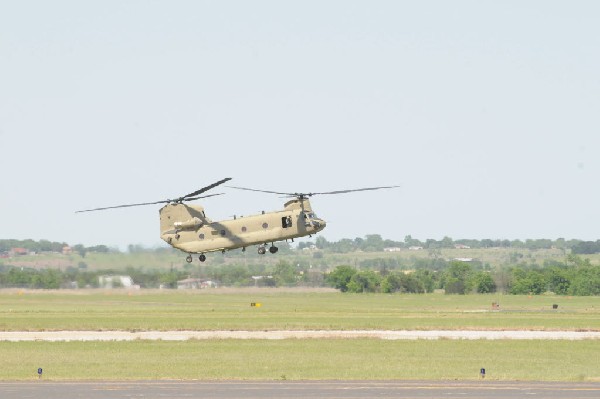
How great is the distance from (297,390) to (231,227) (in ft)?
81.1

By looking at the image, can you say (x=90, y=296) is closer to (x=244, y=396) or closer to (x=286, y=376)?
(x=286, y=376)

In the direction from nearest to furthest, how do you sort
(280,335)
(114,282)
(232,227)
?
(232,227)
(280,335)
(114,282)

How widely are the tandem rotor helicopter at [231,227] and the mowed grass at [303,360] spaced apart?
786 cm

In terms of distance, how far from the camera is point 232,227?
84.2 metres

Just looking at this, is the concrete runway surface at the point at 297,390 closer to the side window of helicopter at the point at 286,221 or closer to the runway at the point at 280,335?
the side window of helicopter at the point at 286,221

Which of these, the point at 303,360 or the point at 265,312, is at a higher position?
the point at 265,312

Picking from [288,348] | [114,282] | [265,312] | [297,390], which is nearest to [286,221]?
[288,348]

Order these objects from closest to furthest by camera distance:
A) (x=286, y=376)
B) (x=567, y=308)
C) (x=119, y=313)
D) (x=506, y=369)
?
(x=286, y=376) → (x=506, y=369) → (x=119, y=313) → (x=567, y=308)

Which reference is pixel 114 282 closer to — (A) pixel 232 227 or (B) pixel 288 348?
(B) pixel 288 348

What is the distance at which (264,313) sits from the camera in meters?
142

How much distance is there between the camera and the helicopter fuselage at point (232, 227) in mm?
81812

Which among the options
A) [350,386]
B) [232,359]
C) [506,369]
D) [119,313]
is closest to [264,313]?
[119,313]

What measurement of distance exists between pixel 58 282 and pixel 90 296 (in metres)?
5.59

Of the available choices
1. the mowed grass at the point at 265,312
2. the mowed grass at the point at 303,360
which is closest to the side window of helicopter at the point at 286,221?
the mowed grass at the point at 303,360
